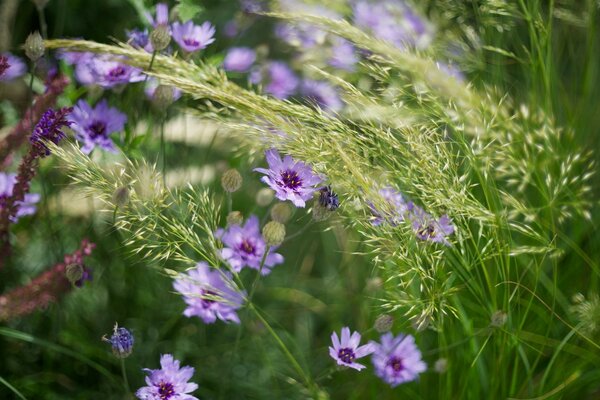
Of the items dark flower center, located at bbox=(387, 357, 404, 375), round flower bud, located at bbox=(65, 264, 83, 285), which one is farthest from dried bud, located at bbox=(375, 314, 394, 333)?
round flower bud, located at bbox=(65, 264, 83, 285)

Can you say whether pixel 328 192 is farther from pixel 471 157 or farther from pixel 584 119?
pixel 584 119

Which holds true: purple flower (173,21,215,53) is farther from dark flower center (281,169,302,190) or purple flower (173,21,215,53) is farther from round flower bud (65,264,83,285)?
round flower bud (65,264,83,285)

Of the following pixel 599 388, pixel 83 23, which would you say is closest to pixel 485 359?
pixel 599 388

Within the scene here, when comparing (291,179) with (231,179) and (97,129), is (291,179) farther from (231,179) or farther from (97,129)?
(97,129)

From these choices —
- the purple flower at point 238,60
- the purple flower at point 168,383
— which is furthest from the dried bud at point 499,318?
the purple flower at point 238,60

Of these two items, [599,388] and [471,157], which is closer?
[471,157]

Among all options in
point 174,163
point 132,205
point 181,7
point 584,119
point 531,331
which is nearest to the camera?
point 132,205
